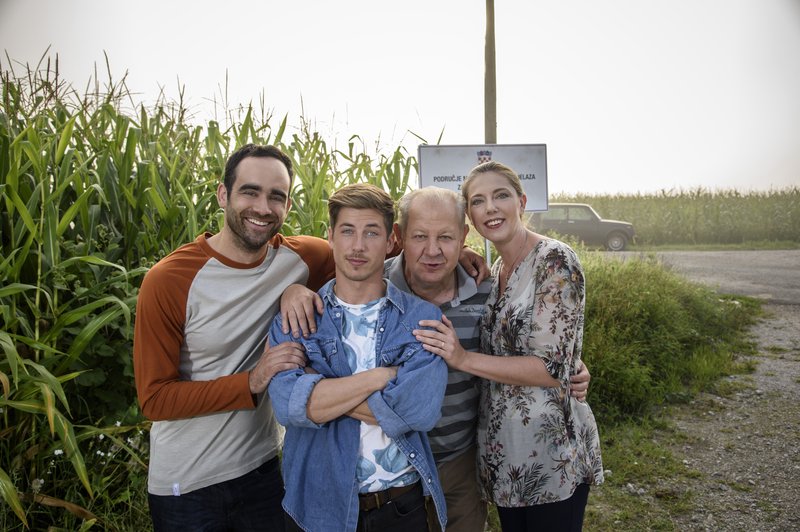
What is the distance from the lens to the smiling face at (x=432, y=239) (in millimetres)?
1787

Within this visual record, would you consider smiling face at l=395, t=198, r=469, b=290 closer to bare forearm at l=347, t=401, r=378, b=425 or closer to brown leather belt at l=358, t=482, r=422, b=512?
bare forearm at l=347, t=401, r=378, b=425

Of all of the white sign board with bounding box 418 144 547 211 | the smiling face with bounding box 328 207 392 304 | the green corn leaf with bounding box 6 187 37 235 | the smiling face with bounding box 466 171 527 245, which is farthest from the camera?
the white sign board with bounding box 418 144 547 211

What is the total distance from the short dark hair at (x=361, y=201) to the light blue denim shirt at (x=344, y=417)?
0.22 metres

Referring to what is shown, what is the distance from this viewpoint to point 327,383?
4.59 ft

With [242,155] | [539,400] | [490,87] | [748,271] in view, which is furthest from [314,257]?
[748,271]

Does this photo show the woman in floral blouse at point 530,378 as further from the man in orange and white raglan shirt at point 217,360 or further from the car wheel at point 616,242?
the car wheel at point 616,242

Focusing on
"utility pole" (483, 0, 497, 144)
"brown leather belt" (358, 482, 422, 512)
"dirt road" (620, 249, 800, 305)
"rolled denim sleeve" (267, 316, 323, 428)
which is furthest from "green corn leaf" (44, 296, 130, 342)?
"dirt road" (620, 249, 800, 305)

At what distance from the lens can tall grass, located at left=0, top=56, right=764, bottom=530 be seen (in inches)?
85.7

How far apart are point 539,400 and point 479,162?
3327 millimetres

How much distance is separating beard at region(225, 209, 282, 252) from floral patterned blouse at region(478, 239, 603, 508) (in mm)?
829

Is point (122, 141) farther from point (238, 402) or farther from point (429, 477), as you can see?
point (429, 477)

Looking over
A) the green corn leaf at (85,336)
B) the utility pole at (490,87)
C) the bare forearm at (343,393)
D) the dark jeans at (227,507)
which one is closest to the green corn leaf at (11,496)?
the green corn leaf at (85,336)

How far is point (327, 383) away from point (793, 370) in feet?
23.5

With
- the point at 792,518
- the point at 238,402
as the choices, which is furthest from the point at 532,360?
the point at 792,518
